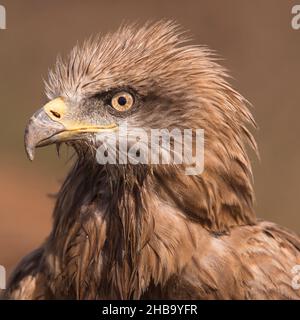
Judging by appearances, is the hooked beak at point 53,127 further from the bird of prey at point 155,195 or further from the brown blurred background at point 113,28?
the brown blurred background at point 113,28

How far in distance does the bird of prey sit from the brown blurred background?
17.1 ft

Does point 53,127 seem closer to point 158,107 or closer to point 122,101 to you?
point 122,101

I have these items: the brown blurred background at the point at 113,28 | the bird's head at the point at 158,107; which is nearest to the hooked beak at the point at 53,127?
the bird's head at the point at 158,107

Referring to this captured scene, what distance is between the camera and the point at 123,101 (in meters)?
3.98

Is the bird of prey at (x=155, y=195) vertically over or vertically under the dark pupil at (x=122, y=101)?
under

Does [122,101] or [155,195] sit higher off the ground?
[122,101]

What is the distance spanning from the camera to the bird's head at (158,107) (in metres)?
3.96

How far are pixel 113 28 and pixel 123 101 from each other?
6.77m

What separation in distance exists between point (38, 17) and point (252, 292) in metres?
9.08

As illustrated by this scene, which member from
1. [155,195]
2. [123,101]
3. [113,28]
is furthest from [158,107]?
[113,28]

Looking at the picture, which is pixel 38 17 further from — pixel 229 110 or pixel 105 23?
pixel 229 110

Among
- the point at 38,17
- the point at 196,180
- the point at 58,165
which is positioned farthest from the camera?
the point at 38,17

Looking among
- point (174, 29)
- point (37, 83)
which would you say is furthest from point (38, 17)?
point (174, 29)

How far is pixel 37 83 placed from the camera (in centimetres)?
1182
